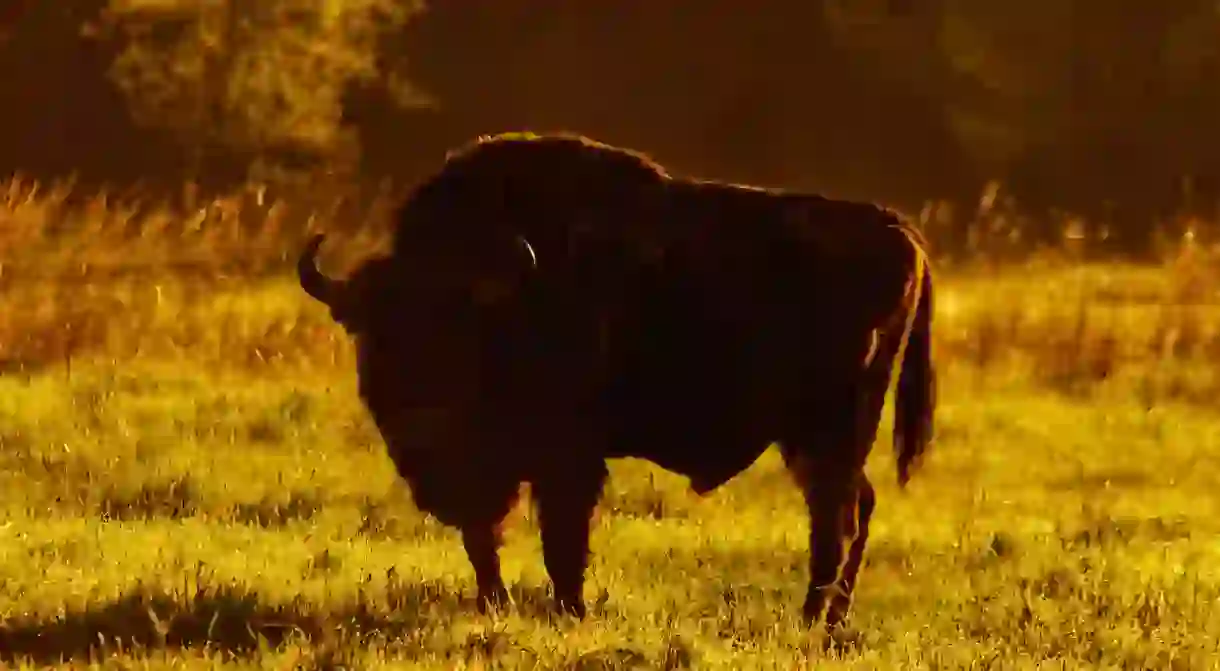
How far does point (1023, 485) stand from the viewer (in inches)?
322

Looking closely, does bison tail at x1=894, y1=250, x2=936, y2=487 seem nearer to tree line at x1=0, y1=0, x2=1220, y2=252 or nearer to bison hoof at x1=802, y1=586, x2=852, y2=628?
bison hoof at x1=802, y1=586, x2=852, y2=628

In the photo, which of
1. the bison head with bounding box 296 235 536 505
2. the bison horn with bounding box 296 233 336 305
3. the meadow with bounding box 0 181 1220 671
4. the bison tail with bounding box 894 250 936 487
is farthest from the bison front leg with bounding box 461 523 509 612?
the bison tail with bounding box 894 250 936 487

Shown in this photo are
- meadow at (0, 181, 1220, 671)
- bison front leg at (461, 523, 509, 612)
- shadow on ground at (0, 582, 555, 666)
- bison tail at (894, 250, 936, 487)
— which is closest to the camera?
shadow on ground at (0, 582, 555, 666)

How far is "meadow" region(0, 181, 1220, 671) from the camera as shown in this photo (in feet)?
16.4

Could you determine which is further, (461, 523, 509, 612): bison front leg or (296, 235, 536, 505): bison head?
(461, 523, 509, 612): bison front leg

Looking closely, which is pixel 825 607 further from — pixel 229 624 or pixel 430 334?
pixel 229 624

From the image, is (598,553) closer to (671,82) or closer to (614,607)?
(614,607)

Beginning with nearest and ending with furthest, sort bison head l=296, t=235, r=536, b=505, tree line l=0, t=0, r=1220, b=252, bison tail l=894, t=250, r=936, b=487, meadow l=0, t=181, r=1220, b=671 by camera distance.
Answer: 1. meadow l=0, t=181, r=1220, b=671
2. bison head l=296, t=235, r=536, b=505
3. bison tail l=894, t=250, r=936, b=487
4. tree line l=0, t=0, r=1220, b=252

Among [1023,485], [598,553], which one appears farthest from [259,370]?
A: [1023,485]

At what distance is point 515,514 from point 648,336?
0.84 metres

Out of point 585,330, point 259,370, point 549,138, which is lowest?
point 259,370

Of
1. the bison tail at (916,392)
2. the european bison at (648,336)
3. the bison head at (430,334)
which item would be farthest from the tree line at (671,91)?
the bison head at (430,334)

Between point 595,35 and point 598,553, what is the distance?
20.5 meters

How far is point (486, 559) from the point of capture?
221 inches
